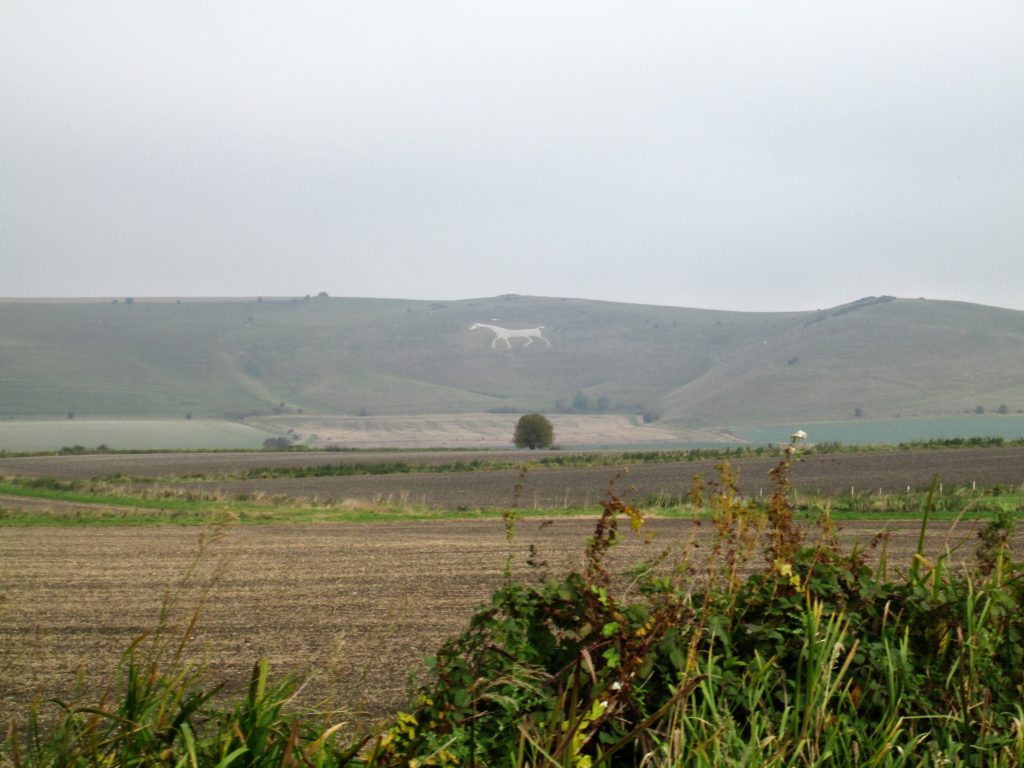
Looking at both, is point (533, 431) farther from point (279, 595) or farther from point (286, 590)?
point (279, 595)

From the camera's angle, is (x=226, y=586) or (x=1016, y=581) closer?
(x=1016, y=581)

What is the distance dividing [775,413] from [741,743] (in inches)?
6799

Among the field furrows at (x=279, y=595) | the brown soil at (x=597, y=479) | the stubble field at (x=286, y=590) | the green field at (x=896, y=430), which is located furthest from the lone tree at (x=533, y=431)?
the field furrows at (x=279, y=595)

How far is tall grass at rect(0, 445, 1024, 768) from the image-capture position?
5.17 metres

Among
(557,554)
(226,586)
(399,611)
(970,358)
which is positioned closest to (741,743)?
(399,611)

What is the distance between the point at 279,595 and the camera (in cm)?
1505

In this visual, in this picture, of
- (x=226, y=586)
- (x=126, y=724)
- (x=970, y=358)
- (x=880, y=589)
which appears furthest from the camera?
(x=970, y=358)

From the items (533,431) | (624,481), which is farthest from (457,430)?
(624,481)

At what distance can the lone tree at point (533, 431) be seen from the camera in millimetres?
98062

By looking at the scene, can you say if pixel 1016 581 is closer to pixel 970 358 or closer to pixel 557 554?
pixel 557 554

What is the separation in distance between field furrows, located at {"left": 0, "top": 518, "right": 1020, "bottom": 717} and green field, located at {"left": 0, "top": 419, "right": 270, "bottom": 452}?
10261 cm

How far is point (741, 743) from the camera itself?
5332mm

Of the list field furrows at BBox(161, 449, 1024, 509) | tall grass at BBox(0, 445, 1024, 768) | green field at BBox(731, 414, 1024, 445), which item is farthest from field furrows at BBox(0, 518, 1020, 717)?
green field at BBox(731, 414, 1024, 445)

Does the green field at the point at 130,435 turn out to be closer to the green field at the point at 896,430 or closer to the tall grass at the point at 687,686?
the green field at the point at 896,430
